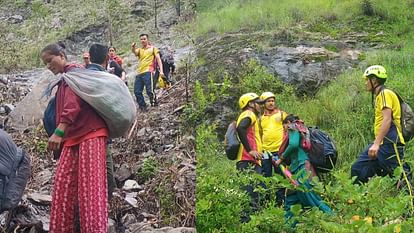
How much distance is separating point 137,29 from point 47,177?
41.6 feet

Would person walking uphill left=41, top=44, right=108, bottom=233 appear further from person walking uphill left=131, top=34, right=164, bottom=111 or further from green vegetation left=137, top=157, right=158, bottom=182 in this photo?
person walking uphill left=131, top=34, right=164, bottom=111

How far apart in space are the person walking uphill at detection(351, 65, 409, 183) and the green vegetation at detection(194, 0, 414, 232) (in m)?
0.36

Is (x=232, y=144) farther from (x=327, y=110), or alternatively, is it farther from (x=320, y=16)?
(x=320, y=16)

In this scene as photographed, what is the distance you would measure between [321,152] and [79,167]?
6.99 ft

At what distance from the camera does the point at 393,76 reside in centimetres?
757

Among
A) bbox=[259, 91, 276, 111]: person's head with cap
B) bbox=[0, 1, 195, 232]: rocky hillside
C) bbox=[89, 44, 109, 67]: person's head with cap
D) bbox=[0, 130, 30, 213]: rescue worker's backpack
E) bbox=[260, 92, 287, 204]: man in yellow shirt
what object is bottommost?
bbox=[0, 1, 195, 232]: rocky hillside

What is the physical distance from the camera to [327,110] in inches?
289

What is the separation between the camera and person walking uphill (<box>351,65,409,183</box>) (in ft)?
13.8

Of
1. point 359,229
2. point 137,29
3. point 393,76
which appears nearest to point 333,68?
point 393,76

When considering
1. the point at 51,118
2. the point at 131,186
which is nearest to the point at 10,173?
the point at 51,118

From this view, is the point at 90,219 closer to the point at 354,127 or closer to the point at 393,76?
the point at 354,127

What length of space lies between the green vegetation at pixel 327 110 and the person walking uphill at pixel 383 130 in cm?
36

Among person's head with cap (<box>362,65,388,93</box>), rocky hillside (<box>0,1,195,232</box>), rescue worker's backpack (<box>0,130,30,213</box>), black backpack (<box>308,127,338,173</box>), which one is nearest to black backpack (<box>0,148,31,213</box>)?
rescue worker's backpack (<box>0,130,30,213</box>)

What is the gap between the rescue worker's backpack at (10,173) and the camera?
339 cm
